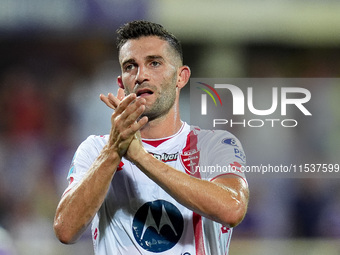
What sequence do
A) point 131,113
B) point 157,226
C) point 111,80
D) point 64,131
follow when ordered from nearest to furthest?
point 131,113
point 157,226
point 64,131
point 111,80

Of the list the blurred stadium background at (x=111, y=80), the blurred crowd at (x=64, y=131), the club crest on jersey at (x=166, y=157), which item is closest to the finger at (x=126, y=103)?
the club crest on jersey at (x=166, y=157)

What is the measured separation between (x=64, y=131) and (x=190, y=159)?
333cm

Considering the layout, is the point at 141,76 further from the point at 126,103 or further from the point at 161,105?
the point at 126,103

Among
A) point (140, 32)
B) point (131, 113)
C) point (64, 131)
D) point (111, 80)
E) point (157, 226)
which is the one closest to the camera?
point (131, 113)

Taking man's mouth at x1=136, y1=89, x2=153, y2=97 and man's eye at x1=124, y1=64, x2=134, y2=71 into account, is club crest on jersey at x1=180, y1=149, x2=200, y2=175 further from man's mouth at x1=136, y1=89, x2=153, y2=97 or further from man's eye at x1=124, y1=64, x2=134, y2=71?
man's eye at x1=124, y1=64, x2=134, y2=71

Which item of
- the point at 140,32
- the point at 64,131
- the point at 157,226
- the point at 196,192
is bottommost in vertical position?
the point at 157,226

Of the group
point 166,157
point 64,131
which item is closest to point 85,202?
point 166,157

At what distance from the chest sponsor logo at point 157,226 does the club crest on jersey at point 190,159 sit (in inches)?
7.7

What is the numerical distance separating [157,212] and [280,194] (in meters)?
3.38

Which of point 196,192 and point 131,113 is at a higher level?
point 131,113

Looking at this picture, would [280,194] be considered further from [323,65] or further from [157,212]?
[157,212]

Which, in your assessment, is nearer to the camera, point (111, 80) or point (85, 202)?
point (85, 202)

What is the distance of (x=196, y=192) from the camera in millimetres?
1667

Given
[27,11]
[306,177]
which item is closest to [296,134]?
[306,177]
